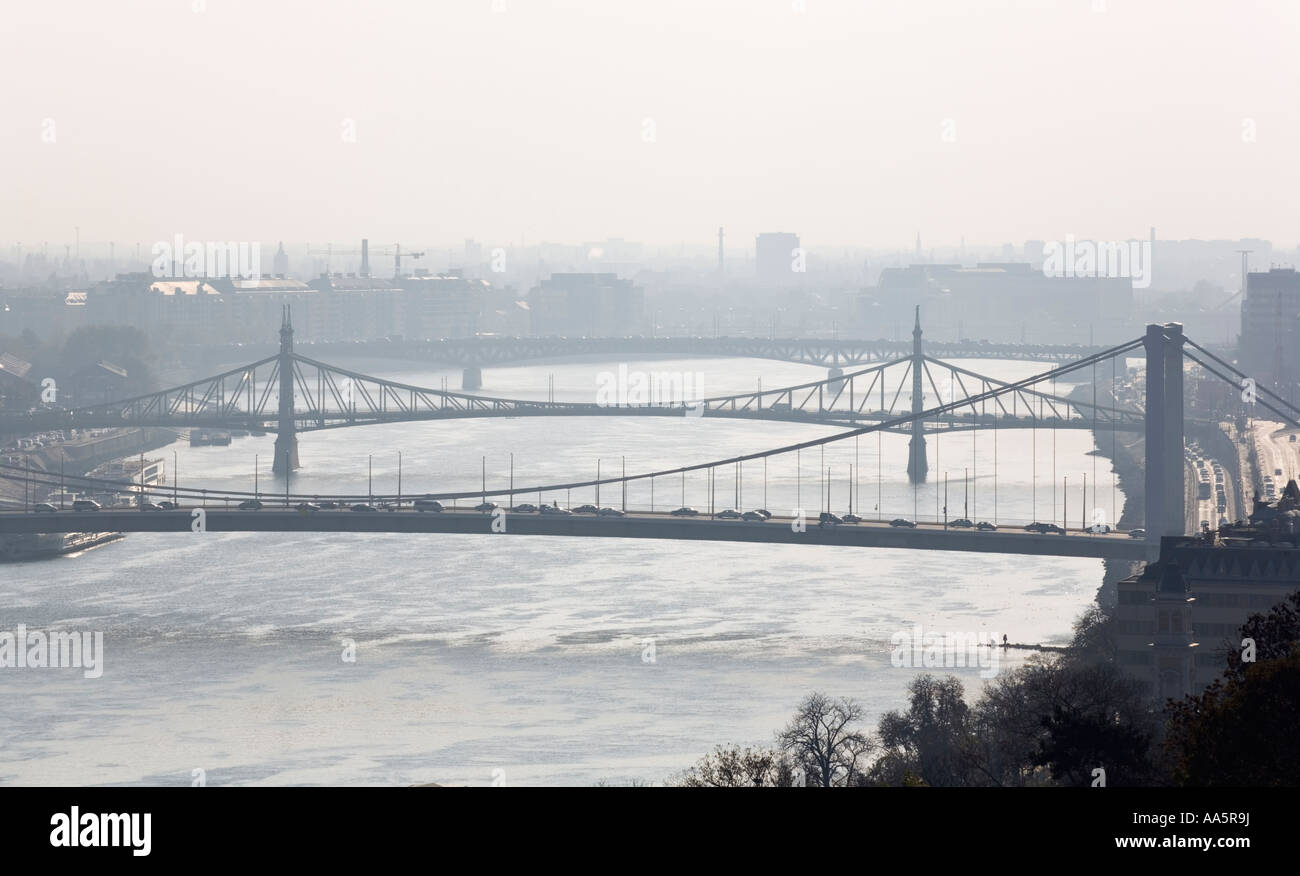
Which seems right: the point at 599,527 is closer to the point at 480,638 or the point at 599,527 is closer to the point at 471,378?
the point at 480,638

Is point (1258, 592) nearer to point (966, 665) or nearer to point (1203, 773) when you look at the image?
point (966, 665)

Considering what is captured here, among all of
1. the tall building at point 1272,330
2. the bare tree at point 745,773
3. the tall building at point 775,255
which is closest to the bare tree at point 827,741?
the bare tree at point 745,773

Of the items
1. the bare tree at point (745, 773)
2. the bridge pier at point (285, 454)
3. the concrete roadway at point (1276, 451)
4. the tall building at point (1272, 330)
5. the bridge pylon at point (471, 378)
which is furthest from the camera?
the bridge pylon at point (471, 378)

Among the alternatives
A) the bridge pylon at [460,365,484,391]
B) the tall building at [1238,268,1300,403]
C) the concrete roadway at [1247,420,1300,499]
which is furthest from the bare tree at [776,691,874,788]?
the bridge pylon at [460,365,484,391]

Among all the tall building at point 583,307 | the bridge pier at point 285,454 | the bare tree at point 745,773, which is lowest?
the bare tree at point 745,773

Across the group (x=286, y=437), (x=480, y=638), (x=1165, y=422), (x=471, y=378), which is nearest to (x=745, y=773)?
(x=480, y=638)

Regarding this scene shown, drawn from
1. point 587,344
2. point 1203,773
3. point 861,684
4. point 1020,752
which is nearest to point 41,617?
point 861,684

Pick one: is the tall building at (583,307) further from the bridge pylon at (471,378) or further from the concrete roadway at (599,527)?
the concrete roadway at (599,527)
